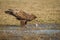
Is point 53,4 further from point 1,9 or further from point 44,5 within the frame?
point 1,9

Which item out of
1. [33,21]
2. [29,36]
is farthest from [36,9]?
[29,36]

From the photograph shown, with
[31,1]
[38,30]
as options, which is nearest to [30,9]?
[31,1]

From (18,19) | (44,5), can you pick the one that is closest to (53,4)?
(44,5)

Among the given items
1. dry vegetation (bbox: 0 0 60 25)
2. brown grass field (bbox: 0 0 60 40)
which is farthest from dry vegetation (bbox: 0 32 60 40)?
dry vegetation (bbox: 0 0 60 25)

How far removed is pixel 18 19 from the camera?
2.19m

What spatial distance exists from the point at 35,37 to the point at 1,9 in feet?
1.46

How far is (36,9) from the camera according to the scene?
225cm

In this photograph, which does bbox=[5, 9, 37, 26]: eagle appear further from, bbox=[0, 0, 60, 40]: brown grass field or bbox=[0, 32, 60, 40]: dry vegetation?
bbox=[0, 32, 60, 40]: dry vegetation

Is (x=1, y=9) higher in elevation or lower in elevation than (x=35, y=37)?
higher

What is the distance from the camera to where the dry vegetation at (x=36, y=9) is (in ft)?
7.13

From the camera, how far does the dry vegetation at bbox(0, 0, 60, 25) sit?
2172mm

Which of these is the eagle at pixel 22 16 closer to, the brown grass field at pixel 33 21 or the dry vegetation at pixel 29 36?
the brown grass field at pixel 33 21

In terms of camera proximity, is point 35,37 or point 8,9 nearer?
point 35,37

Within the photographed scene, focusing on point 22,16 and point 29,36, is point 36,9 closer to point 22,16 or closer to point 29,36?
point 22,16
